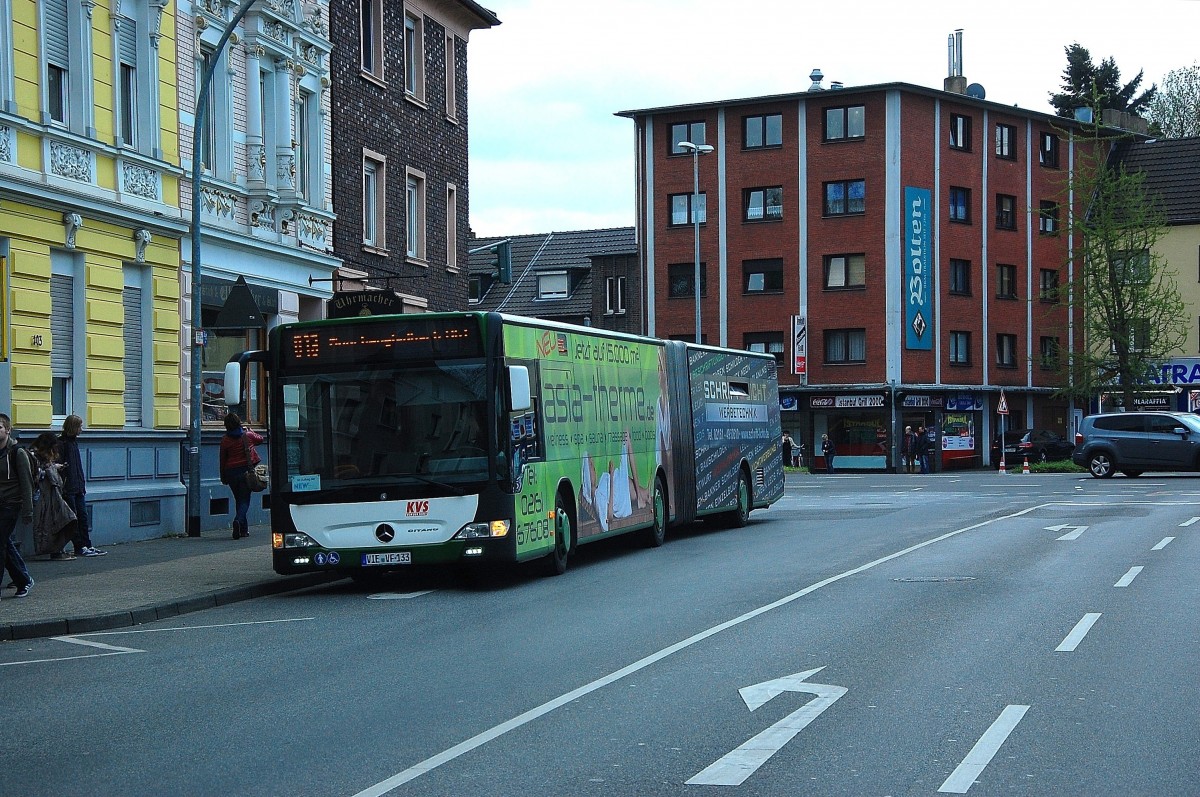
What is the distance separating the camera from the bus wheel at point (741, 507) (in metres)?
27.3

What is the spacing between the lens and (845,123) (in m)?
64.8

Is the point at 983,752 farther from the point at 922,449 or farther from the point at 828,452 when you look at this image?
the point at 828,452

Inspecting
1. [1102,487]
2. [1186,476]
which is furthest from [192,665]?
[1186,476]

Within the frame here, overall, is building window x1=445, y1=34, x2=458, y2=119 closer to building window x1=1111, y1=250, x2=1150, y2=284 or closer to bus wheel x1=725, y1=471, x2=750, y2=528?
bus wheel x1=725, y1=471, x2=750, y2=528

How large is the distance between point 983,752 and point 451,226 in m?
30.7

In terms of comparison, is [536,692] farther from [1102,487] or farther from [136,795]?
[1102,487]

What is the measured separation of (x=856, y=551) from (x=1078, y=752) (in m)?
12.5

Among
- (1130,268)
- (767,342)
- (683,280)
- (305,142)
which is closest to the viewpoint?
(305,142)

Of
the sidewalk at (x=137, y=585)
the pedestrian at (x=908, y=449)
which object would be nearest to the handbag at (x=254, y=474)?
the sidewalk at (x=137, y=585)

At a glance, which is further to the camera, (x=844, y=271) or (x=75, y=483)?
(x=844, y=271)

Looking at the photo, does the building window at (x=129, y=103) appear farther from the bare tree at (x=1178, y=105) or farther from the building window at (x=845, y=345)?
the bare tree at (x=1178, y=105)

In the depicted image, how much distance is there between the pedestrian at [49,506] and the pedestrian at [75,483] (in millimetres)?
305

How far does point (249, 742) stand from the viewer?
27.5 feet

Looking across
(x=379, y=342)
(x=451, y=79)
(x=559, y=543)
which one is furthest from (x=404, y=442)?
(x=451, y=79)
